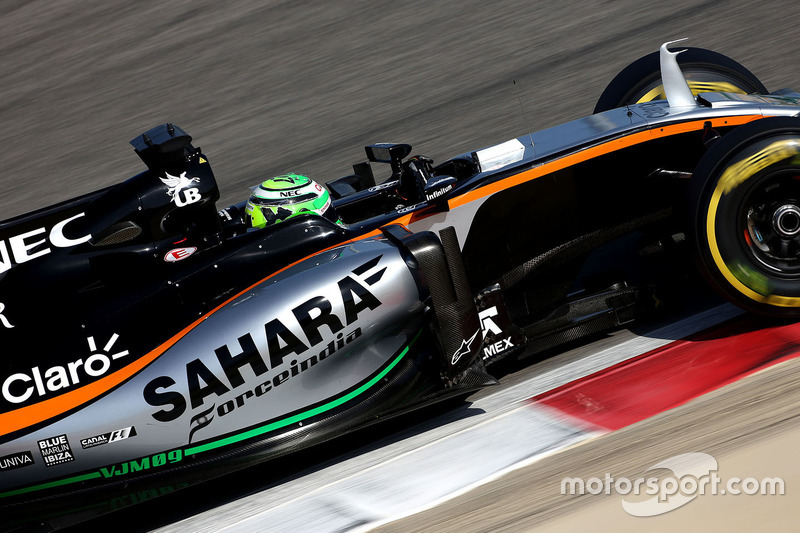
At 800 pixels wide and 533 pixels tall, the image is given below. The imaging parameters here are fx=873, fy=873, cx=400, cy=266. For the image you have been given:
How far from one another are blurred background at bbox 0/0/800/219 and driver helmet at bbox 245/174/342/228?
9.74 ft

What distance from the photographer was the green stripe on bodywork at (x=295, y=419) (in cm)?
382

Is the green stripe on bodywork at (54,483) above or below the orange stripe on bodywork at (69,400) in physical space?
below

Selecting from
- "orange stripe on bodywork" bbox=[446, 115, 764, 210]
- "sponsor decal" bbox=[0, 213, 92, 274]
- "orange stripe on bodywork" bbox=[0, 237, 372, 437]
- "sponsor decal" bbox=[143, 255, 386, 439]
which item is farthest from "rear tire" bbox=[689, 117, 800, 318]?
"sponsor decal" bbox=[0, 213, 92, 274]

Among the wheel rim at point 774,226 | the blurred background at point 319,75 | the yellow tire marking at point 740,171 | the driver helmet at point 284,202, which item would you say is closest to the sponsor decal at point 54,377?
the driver helmet at point 284,202

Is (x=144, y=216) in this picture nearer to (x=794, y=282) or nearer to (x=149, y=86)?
(x=794, y=282)

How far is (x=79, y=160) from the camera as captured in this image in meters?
8.95

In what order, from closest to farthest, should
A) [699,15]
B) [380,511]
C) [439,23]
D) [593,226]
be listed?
[380,511], [593,226], [699,15], [439,23]

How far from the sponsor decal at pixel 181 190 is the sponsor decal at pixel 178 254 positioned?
0.71ft

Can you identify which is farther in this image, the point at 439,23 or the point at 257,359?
the point at 439,23

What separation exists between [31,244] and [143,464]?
4.03ft

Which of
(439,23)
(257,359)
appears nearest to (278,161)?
(439,23)

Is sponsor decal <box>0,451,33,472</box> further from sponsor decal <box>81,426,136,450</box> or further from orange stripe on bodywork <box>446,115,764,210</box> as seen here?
orange stripe on bodywork <box>446,115,764,210</box>

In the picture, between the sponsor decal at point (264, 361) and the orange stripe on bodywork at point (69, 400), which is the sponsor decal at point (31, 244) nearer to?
the orange stripe on bodywork at point (69, 400)

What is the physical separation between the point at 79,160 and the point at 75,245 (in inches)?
204
